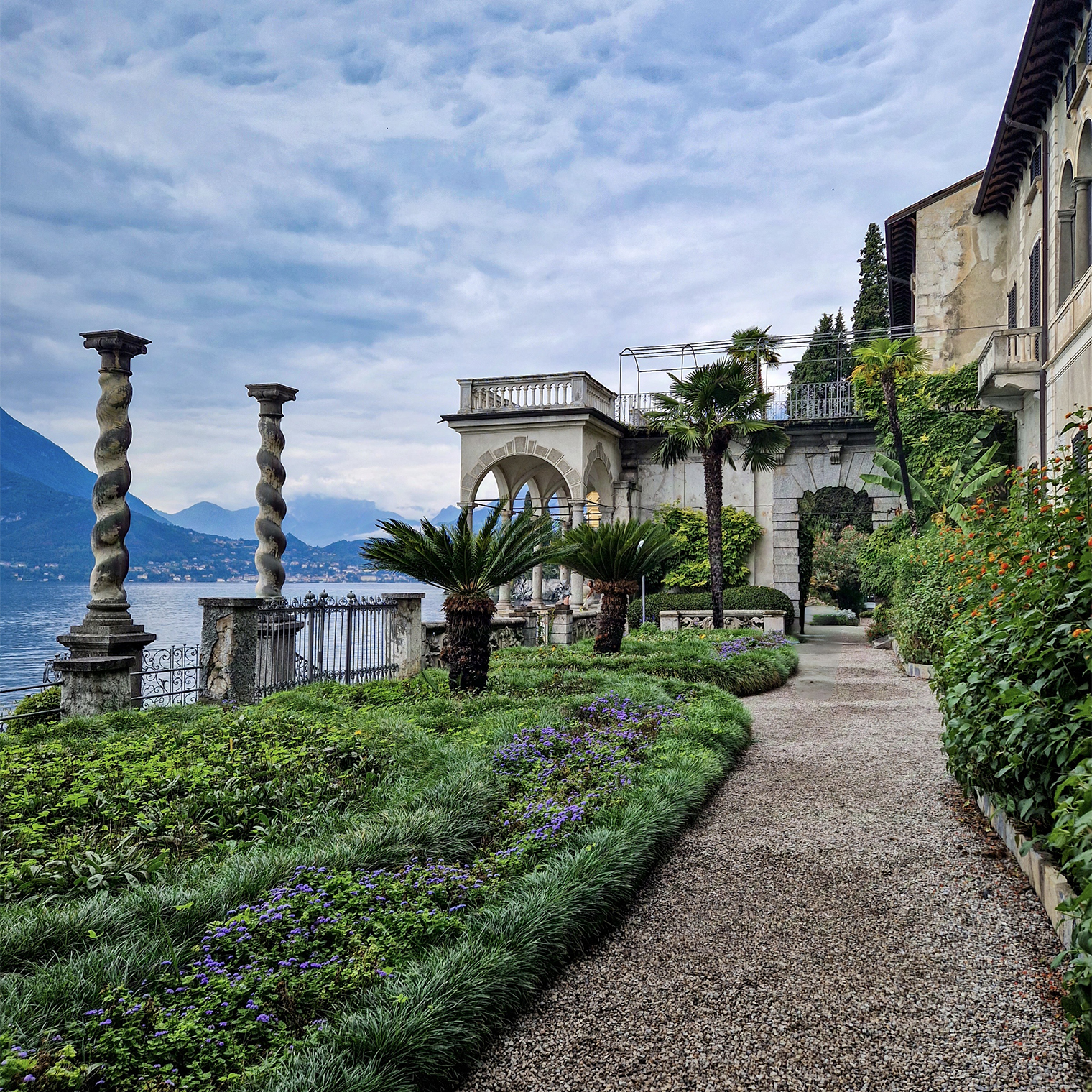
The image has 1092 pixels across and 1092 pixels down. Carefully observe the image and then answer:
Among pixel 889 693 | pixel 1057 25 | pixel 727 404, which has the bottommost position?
pixel 889 693

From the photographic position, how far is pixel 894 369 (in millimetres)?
19828

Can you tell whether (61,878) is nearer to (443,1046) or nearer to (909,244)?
(443,1046)

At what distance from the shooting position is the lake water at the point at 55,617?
34.9ft

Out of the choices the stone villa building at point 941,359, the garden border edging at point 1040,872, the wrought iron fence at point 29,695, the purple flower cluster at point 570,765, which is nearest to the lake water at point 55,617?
the wrought iron fence at point 29,695

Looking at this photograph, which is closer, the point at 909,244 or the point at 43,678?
the point at 43,678

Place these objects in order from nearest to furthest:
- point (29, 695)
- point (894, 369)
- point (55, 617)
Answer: point (29, 695) < point (55, 617) < point (894, 369)

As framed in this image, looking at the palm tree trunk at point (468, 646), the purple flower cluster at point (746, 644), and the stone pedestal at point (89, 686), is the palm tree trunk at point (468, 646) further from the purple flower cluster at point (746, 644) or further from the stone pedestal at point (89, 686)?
the purple flower cluster at point (746, 644)

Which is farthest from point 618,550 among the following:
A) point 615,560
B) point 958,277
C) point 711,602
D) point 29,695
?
point 958,277

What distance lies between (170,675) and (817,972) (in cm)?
866

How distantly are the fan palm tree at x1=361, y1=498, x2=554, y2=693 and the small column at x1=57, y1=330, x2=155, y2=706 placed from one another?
3126 mm

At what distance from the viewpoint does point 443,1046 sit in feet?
8.80

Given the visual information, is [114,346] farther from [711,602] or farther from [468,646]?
[711,602]

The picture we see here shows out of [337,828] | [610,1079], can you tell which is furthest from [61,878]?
[610,1079]

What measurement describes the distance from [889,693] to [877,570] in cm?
1122
